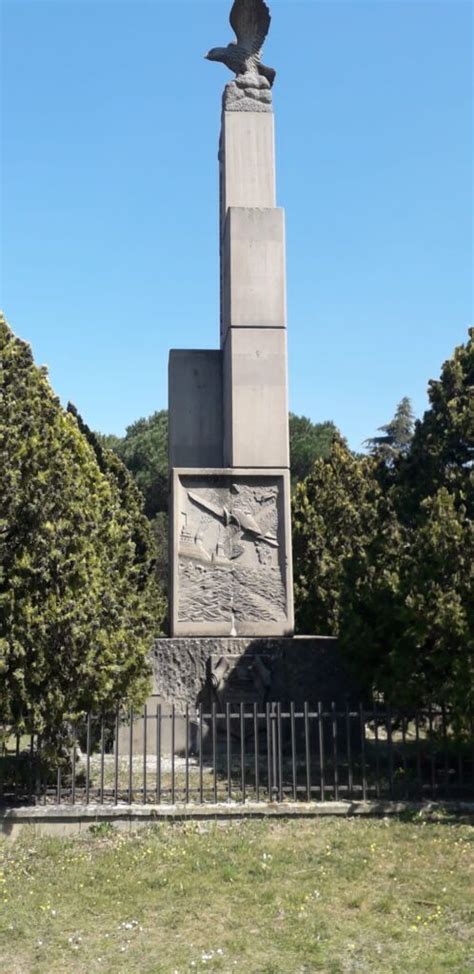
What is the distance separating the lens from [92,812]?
8148 millimetres

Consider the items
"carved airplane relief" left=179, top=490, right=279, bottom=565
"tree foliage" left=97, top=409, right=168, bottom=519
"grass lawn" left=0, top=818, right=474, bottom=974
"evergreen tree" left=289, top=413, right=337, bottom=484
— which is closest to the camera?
"grass lawn" left=0, top=818, right=474, bottom=974

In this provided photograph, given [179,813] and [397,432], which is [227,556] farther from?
[397,432]

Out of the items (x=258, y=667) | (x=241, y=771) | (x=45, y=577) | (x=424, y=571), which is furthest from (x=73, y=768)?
(x=424, y=571)

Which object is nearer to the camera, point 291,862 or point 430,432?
point 291,862

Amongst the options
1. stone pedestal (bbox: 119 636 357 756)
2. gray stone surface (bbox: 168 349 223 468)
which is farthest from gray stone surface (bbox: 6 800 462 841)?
gray stone surface (bbox: 168 349 223 468)

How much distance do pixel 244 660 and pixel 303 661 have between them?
30.8 inches

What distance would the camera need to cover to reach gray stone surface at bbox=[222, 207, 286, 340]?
12.7 m

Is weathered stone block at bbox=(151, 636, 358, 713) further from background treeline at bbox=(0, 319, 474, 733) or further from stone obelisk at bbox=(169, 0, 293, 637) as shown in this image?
background treeline at bbox=(0, 319, 474, 733)

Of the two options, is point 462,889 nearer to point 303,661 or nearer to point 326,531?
point 303,661

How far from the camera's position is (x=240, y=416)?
12.5 m

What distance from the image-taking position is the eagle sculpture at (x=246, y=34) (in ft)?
45.5

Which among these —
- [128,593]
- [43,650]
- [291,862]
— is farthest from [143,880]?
[128,593]

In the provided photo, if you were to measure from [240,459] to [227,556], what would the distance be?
1414mm

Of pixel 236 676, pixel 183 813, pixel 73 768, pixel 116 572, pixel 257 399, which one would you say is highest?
pixel 257 399
